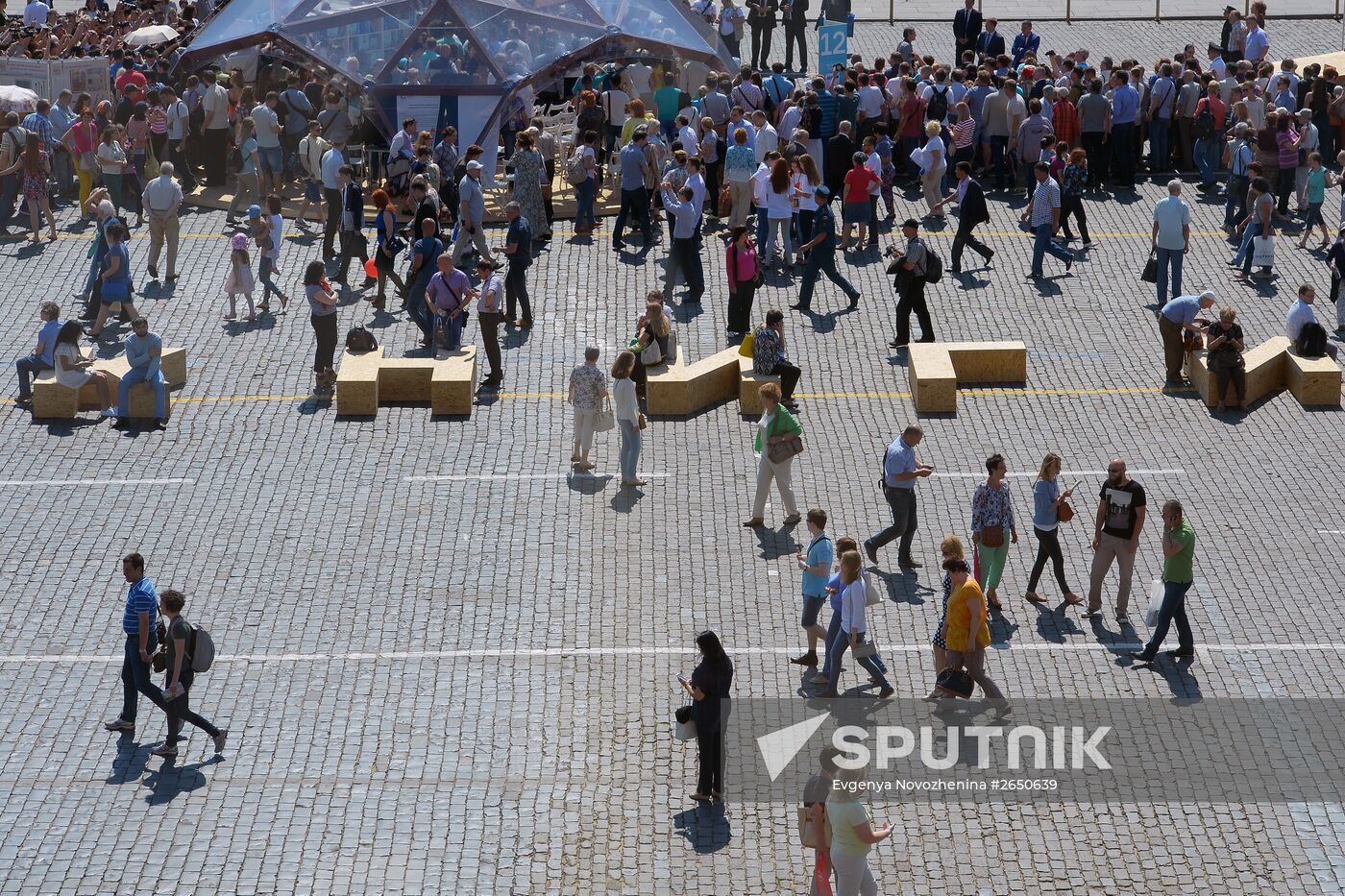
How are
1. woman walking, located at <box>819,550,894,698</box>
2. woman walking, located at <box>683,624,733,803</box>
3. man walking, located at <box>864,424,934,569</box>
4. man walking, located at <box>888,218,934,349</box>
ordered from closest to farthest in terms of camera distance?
woman walking, located at <box>683,624,733,803</box> → woman walking, located at <box>819,550,894,698</box> → man walking, located at <box>864,424,934,569</box> → man walking, located at <box>888,218,934,349</box>

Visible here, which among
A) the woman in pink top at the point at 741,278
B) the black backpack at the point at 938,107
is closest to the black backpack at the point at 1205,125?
the black backpack at the point at 938,107

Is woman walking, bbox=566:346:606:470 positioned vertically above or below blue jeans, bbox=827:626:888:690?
above

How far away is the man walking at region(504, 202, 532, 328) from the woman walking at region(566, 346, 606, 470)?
367cm

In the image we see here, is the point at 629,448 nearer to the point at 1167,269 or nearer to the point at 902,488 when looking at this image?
the point at 902,488

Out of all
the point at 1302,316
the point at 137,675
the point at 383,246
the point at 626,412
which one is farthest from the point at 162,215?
the point at 1302,316

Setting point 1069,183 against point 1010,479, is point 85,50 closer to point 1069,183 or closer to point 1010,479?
point 1069,183

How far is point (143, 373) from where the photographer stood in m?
20.6

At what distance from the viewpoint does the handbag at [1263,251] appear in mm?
24341

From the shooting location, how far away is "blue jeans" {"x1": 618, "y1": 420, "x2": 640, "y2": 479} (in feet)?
62.0

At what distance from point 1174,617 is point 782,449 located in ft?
12.7

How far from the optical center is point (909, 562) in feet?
57.4

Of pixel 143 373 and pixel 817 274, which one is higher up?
pixel 143 373

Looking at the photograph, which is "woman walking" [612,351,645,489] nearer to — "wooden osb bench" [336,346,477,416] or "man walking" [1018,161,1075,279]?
"wooden osb bench" [336,346,477,416]

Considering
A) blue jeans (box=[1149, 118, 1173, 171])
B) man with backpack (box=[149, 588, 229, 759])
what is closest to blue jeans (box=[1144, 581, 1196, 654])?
man with backpack (box=[149, 588, 229, 759])
